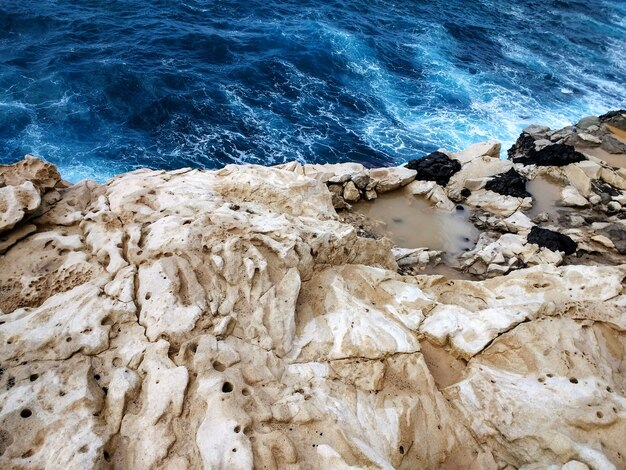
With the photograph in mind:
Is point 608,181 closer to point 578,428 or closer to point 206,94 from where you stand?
point 578,428

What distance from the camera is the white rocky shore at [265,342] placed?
18.8 feet

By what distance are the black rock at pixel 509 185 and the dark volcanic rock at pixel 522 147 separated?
13.7 ft

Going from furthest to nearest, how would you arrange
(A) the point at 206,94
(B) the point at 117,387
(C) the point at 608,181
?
(A) the point at 206,94
(C) the point at 608,181
(B) the point at 117,387

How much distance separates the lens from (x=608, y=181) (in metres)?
17.6

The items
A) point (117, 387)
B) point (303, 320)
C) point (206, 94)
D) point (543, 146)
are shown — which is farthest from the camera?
point (206, 94)

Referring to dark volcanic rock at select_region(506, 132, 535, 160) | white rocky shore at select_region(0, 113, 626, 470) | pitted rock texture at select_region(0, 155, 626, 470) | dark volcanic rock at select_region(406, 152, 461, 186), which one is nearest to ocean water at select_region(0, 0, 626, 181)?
dark volcanic rock at select_region(506, 132, 535, 160)

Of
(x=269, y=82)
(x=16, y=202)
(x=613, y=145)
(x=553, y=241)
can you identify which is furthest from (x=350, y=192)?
(x=613, y=145)

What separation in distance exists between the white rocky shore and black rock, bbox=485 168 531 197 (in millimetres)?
7689

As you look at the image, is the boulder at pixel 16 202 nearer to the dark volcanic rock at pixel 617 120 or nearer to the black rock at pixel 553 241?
the black rock at pixel 553 241

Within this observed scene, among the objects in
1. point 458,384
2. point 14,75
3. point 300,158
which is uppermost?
point 458,384

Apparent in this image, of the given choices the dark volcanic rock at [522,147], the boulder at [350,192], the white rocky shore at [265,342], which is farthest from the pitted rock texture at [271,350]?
the dark volcanic rock at [522,147]

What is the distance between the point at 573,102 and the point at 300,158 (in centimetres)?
2142

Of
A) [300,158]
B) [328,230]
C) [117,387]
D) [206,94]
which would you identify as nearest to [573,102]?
[300,158]

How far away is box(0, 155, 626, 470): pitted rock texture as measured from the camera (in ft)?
18.7
